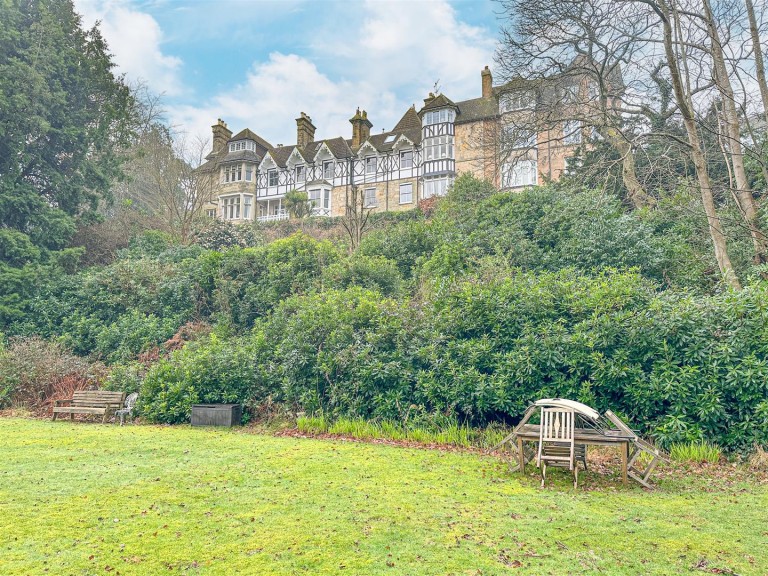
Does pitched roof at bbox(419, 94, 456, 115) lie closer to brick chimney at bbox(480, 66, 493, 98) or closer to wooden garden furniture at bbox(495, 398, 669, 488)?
brick chimney at bbox(480, 66, 493, 98)

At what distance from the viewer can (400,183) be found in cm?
4178

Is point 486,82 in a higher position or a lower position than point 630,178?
higher

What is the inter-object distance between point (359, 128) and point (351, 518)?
43.7 meters

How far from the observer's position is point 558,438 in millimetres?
6637

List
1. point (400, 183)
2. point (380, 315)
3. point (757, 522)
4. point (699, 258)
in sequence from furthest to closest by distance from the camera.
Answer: point (400, 183) → point (699, 258) → point (380, 315) → point (757, 522)

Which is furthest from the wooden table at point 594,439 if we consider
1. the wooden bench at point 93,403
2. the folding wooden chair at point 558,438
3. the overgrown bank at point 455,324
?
the wooden bench at point 93,403

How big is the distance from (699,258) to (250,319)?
593 inches

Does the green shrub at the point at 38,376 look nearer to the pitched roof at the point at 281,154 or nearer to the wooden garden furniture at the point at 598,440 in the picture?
the wooden garden furniture at the point at 598,440

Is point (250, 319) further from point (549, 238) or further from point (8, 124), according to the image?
point (8, 124)

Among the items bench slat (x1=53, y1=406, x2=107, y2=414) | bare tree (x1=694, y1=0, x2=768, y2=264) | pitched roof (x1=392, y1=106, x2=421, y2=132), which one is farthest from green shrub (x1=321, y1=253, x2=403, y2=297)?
pitched roof (x1=392, y1=106, x2=421, y2=132)

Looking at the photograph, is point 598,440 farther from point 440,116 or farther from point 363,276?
point 440,116

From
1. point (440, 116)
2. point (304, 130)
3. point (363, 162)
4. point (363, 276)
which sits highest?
point (304, 130)

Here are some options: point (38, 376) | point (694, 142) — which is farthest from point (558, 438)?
point (38, 376)

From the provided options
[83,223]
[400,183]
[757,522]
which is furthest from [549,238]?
[400,183]
